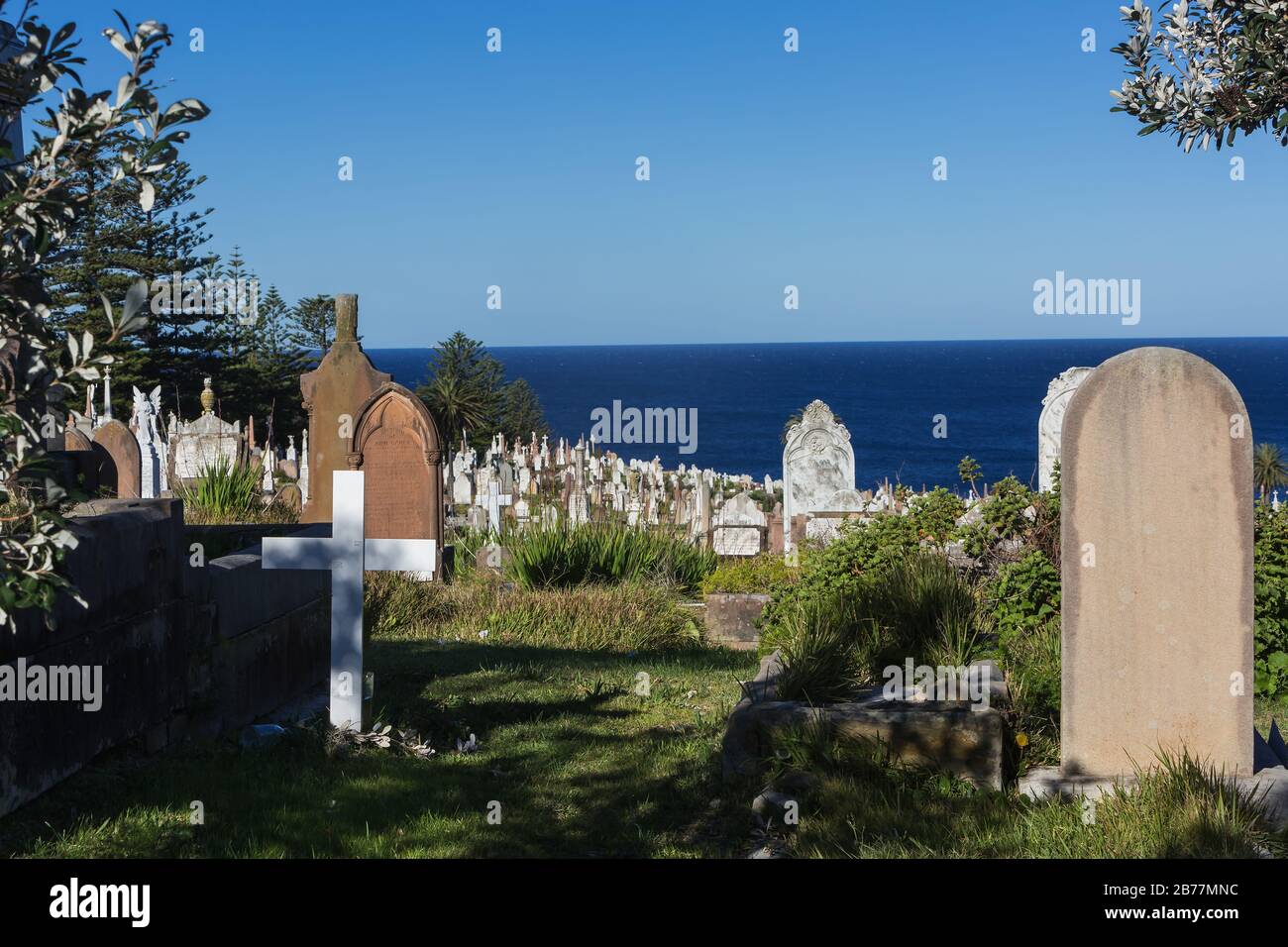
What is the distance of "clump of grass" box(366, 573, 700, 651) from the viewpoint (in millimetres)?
9719

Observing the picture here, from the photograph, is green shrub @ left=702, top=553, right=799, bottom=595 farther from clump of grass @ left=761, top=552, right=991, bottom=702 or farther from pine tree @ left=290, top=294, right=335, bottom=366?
pine tree @ left=290, top=294, right=335, bottom=366

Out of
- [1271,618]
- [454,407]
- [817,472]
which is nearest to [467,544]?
[817,472]

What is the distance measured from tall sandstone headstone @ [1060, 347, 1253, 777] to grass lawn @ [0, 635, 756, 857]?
1.67 meters

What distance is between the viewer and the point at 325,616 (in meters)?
7.97

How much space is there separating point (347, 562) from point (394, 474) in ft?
17.3

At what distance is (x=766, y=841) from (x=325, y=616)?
14.0 feet

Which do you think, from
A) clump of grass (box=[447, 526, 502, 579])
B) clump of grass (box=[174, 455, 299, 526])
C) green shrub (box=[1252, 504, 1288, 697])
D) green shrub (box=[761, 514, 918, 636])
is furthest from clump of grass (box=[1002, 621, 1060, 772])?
clump of grass (box=[174, 455, 299, 526])

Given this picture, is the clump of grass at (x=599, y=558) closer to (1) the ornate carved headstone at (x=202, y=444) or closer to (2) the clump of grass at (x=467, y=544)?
(2) the clump of grass at (x=467, y=544)

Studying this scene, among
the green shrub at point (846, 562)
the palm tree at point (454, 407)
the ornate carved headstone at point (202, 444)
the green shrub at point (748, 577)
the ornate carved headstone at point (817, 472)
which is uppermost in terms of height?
the palm tree at point (454, 407)

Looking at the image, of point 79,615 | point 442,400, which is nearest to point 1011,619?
point 79,615

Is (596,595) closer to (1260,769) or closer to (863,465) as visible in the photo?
(1260,769)

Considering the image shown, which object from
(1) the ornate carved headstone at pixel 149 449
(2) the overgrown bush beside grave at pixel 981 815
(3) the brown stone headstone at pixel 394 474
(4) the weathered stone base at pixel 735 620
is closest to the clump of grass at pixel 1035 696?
(2) the overgrown bush beside grave at pixel 981 815

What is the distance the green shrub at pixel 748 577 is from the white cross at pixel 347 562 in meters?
4.21

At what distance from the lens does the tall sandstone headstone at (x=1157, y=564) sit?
4887 mm
